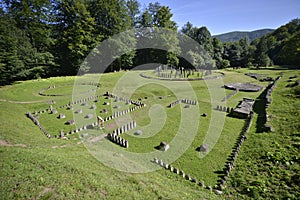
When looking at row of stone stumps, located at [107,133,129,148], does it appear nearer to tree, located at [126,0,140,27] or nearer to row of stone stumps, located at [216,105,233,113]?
row of stone stumps, located at [216,105,233,113]

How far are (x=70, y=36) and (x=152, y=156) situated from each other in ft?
126

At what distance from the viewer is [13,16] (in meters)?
32.3

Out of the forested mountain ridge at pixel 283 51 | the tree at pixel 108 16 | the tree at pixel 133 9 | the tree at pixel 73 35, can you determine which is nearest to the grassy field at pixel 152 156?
the tree at pixel 73 35

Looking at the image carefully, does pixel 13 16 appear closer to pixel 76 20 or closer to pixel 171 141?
pixel 76 20

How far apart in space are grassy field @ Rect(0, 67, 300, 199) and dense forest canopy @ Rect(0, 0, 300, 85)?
532 inches

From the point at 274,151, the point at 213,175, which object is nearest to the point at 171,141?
the point at 213,175

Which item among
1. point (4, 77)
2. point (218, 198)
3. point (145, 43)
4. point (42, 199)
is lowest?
point (218, 198)

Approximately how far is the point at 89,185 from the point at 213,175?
6.65 m

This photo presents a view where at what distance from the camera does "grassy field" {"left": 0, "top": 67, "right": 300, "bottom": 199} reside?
643 cm

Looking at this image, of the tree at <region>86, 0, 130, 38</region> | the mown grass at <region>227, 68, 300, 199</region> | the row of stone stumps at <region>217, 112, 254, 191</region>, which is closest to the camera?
the mown grass at <region>227, 68, 300, 199</region>

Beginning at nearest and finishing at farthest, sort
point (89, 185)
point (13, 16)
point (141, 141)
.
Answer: point (89, 185) → point (141, 141) → point (13, 16)

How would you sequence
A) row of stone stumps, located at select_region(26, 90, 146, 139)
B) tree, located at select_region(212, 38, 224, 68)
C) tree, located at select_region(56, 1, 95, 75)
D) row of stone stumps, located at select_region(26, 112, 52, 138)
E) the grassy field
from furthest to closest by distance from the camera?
tree, located at select_region(212, 38, 224, 68) < tree, located at select_region(56, 1, 95, 75) < row of stone stumps, located at select_region(26, 90, 146, 139) < row of stone stumps, located at select_region(26, 112, 52, 138) < the grassy field

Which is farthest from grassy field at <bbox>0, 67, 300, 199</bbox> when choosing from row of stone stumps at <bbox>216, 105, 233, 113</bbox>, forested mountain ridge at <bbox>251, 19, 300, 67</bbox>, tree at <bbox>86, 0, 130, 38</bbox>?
forested mountain ridge at <bbox>251, 19, 300, 67</bbox>

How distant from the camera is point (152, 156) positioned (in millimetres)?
10664
